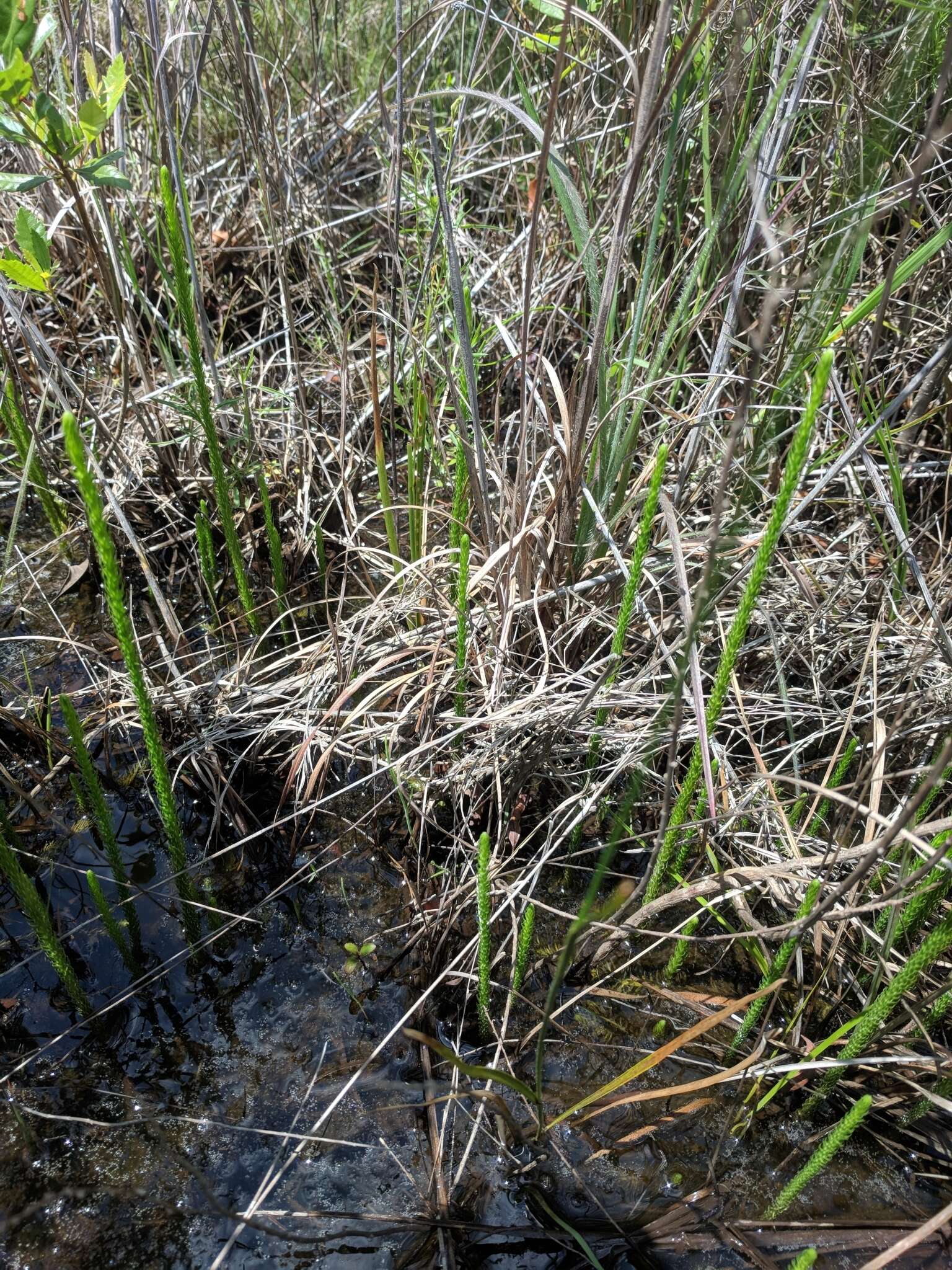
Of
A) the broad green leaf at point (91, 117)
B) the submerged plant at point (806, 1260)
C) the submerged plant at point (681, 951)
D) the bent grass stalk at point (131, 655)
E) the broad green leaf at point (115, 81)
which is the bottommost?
the submerged plant at point (681, 951)

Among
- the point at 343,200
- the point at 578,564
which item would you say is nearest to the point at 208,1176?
the point at 578,564

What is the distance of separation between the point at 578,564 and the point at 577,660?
0.68ft

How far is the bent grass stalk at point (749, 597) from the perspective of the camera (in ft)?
3.16

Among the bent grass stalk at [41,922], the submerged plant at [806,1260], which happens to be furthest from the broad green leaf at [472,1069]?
the bent grass stalk at [41,922]

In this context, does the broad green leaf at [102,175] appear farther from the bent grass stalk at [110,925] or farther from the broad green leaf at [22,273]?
the bent grass stalk at [110,925]

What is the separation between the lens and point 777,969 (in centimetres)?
128

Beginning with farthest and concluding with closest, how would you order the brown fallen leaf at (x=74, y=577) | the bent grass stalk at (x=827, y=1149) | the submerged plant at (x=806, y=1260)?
the brown fallen leaf at (x=74, y=577)
the bent grass stalk at (x=827, y=1149)
the submerged plant at (x=806, y=1260)

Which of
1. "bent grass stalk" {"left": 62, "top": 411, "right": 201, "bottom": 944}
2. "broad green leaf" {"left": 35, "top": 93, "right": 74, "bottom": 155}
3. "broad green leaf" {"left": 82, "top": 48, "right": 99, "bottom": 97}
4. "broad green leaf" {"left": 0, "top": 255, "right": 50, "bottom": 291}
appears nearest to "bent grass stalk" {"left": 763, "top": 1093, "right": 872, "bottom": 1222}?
"bent grass stalk" {"left": 62, "top": 411, "right": 201, "bottom": 944}

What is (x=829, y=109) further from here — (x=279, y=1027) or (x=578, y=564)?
(x=279, y=1027)

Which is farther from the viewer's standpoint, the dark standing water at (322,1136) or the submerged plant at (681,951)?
the submerged plant at (681,951)

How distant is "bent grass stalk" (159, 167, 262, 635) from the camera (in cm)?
135

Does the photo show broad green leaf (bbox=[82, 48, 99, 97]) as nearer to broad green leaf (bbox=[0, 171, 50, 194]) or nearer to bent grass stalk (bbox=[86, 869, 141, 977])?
broad green leaf (bbox=[0, 171, 50, 194])

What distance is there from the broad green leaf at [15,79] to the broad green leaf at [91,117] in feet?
0.33

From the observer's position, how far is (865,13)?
1.82 m
